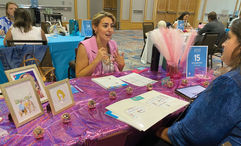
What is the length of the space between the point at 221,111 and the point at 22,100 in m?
0.95

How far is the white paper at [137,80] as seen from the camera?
1409 mm

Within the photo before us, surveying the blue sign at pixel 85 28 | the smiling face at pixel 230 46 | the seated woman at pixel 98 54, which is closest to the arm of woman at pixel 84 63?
the seated woman at pixel 98 54

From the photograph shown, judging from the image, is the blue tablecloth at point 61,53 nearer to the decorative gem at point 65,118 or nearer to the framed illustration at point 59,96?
the framed illustration at point 59,96

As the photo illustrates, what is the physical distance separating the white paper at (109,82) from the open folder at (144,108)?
0.74ft

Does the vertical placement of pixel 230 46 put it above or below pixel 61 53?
above

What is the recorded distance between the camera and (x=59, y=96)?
94 cm

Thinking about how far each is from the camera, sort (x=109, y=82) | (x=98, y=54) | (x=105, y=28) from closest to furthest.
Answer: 1. (x=109, y=82)
2. (x=98, y=54)
3. (x=105, y=28)

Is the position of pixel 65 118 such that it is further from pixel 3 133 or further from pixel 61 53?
pixel 61 53

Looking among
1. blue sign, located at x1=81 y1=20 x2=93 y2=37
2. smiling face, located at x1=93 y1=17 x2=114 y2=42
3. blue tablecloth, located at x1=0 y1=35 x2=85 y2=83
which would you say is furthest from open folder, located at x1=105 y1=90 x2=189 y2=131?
blue sign, located at x1=81 y1=20 x2=93 y2=37

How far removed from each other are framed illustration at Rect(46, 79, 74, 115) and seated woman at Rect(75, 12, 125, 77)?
0.61 meters

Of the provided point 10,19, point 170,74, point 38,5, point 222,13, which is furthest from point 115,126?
point 222,13

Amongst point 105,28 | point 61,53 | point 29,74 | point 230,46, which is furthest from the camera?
point 61,53

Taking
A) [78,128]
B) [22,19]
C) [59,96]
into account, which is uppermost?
[22,19]

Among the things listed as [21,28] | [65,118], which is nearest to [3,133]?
[65,118]
